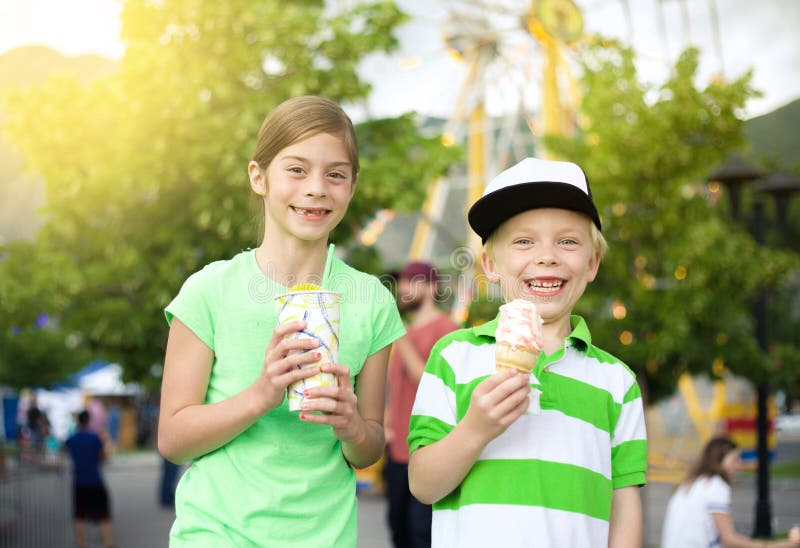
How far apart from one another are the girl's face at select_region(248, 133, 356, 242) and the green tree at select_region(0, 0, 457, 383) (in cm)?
679

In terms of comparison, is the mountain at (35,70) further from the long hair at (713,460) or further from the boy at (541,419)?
the boy at (541,419)

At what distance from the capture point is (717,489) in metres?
6.15

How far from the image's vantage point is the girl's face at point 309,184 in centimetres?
227

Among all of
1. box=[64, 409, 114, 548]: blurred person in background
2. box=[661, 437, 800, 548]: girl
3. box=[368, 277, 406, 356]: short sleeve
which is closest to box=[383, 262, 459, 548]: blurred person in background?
box=[661, 437, 800, 548]: girl

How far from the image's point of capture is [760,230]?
1223 centimetres

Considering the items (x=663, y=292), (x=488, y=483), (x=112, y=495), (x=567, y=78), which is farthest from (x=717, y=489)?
(x=567, y=78)

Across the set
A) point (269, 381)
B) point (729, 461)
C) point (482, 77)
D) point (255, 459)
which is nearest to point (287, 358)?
point (269, 381)

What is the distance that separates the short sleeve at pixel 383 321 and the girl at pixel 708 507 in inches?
171

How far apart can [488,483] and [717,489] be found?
4638mm

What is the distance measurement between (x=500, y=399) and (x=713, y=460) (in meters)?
4.95

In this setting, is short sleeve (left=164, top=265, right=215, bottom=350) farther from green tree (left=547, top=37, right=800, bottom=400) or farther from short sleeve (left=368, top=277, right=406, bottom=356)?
green tree (left=547, top=37, right=800, bottom=400)

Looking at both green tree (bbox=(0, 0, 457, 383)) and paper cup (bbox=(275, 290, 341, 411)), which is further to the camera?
green tree (bbox=(0, 0, 457, 383))

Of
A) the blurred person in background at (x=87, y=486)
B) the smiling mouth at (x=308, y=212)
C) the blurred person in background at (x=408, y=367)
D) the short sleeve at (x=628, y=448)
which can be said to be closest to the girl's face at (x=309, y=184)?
the smiling mouth at (x=308, y=212)

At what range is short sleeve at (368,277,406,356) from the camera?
237 centimetres
